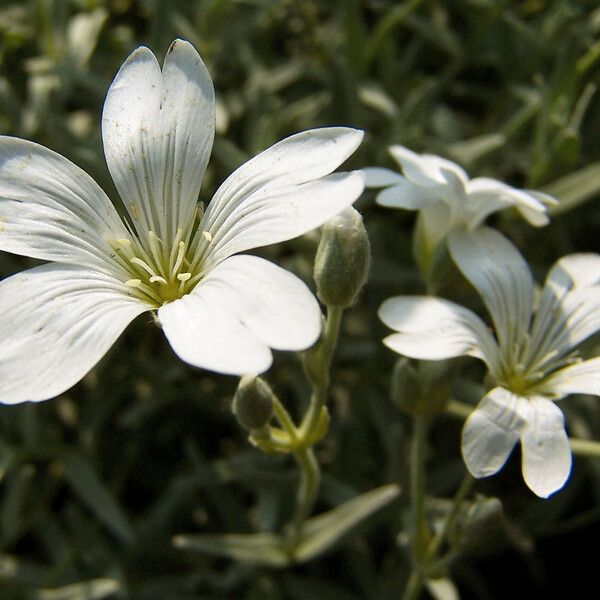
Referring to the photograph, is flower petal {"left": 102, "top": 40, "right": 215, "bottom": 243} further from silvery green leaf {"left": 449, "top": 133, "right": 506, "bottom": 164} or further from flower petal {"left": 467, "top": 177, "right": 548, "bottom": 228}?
silvery green leaf {"left": 449, "top": 133, "right": 506, "bottom": 164}

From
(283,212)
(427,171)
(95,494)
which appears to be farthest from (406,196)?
(95,494)

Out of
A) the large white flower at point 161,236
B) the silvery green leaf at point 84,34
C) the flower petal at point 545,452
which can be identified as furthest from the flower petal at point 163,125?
the silvery green leaf at point 84,34

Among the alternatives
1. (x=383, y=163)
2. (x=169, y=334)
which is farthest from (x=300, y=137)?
(x=383, y=163)

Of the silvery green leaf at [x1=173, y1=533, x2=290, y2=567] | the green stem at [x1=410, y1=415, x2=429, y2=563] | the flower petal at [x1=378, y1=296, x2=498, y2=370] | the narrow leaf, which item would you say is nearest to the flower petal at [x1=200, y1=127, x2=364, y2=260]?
the flower petal at [x1=378, y1=296, x2=498, y2=370]

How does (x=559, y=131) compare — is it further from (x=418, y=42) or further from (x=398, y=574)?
(x=398, y=574)

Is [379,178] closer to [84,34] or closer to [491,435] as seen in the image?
[491,435]

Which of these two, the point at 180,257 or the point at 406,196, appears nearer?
the point at 180,257

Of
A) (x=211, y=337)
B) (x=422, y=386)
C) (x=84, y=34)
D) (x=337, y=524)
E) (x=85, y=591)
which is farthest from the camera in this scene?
(x=84, y=34)
